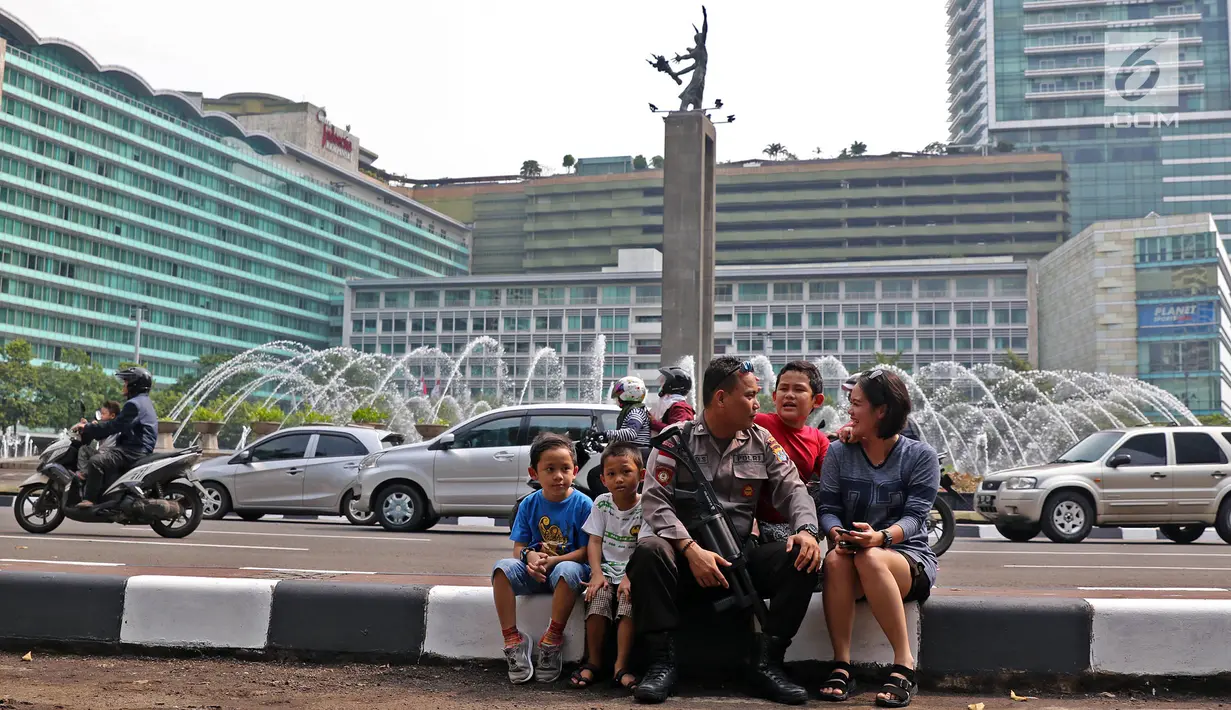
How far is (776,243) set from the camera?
132m

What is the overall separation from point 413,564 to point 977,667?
5.81 m

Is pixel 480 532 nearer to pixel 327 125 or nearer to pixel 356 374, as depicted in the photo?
pixel 356 374

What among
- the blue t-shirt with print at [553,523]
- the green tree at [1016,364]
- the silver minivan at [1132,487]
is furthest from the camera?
the green tree at [1016,364]

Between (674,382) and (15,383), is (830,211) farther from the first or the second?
(674,382)

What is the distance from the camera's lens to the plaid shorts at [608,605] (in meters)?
4.75

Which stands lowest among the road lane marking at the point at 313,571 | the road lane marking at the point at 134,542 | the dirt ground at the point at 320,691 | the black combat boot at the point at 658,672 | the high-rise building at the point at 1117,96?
the road lane marking at the point at 134,542

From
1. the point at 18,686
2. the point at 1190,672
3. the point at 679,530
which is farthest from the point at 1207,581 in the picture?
the point at 18,686

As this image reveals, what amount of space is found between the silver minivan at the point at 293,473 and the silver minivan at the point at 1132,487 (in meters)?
8.48

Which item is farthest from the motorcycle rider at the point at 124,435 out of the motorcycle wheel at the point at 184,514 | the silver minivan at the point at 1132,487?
the silver minivan at the point at 1132,487

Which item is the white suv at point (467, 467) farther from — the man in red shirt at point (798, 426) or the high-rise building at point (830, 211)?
the high-rise building at point (830, 211)

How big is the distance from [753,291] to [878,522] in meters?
109

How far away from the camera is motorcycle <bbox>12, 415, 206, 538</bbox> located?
1166 cm

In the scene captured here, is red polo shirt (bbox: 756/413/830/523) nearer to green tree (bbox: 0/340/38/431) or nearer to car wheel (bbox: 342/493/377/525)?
car wheel (bbox: 342/493/377/525)

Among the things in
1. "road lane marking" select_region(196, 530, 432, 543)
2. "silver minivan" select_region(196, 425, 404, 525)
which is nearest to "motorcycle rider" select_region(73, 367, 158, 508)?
"road lane marking" select_region(196, 530, 432, 543)
